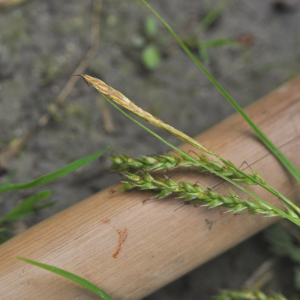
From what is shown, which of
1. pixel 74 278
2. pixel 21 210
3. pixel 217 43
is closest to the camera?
pixel 74 278

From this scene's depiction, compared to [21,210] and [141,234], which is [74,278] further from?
[21,210]

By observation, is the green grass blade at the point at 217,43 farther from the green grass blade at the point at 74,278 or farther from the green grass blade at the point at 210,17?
the green grass blade at the point at 74,278

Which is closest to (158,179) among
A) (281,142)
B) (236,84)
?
(281,142)

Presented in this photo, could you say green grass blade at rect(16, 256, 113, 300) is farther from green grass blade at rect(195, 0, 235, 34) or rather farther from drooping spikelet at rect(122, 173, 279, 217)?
green grass blade at rect(195, 0, 235, 34)

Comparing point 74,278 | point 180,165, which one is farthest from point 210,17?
point 74,278

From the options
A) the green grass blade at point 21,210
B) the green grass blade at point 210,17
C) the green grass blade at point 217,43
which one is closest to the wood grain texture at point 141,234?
the green grass blade at point 21,210

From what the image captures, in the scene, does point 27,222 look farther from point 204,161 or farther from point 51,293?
point 204,161

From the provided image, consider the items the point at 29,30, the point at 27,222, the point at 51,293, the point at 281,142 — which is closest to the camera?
the point at 51,293

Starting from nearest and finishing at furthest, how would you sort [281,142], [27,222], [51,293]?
1. [51,293]
2. [281,142]
3. [27,222]
